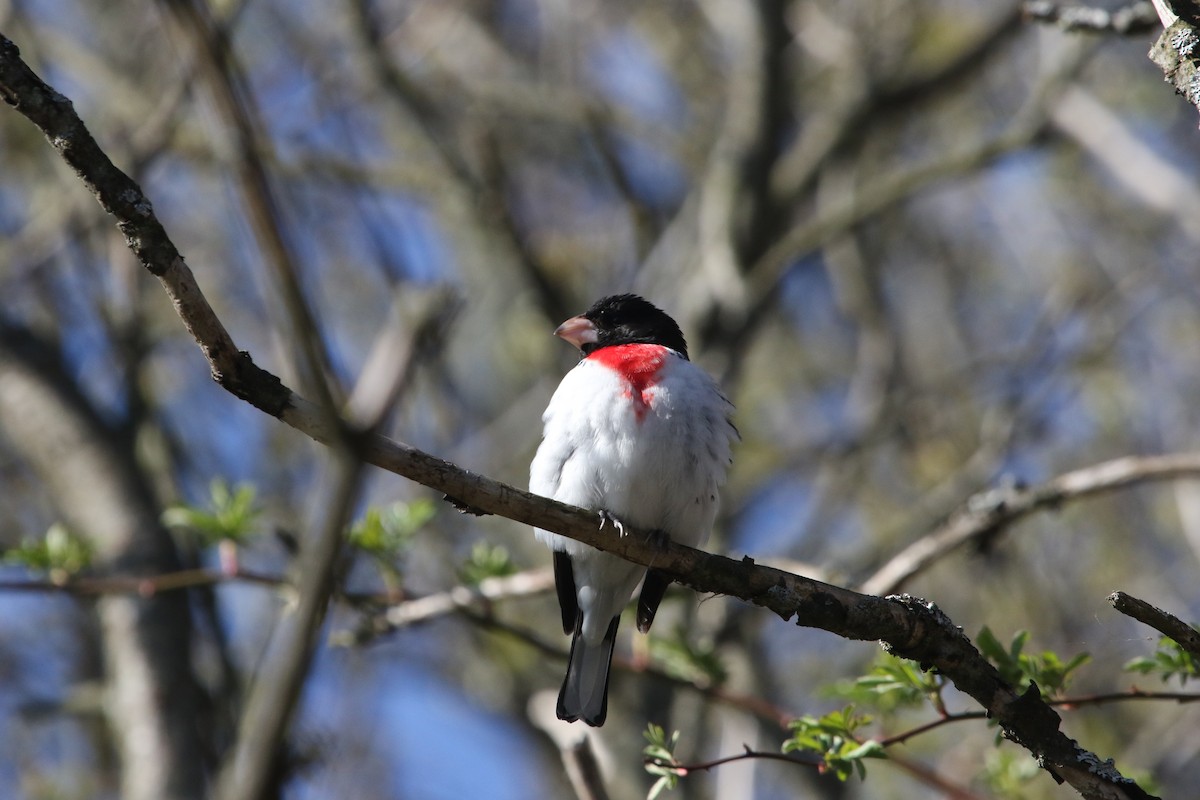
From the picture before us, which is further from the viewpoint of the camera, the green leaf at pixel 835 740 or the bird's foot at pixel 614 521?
the bird's foot at pixel 614 521

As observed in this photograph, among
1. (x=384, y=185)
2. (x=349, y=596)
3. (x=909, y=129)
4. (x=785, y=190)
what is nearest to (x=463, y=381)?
(x=384, y=185)

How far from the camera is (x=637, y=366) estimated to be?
14.5 ft

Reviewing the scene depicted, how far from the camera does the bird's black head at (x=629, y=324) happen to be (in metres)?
5.15

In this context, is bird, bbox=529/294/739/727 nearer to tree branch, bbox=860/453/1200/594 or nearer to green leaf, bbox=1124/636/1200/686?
tree branch, bbox=860/453/1200/594

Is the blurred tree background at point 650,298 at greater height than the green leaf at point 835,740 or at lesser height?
greater

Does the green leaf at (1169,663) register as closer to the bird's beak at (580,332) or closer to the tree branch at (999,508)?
the tree branch at (999,508)

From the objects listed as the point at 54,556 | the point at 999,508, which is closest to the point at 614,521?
the point at 999,508

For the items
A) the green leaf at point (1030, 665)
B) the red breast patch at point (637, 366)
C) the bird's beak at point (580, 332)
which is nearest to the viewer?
the green leaf at point (1030, 665)

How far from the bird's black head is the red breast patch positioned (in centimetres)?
37

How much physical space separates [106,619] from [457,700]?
4.12 meters

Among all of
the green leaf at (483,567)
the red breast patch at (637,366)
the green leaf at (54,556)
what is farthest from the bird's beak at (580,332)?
the green leaf at (54,556)

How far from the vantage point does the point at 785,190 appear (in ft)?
24.2

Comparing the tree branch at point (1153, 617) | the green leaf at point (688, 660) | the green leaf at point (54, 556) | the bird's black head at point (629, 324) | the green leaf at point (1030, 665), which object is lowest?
the tree branch at point (1153, 617)

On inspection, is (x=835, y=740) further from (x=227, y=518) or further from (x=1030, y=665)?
(x=227, y=518)
